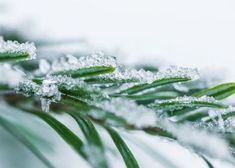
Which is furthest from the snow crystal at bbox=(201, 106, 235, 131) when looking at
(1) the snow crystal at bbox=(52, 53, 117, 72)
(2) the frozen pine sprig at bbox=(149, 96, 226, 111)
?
(1) the snow crystal at bbox=(52, 53, 117, 72)

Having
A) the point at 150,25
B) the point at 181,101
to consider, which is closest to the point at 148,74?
the point at 181,101

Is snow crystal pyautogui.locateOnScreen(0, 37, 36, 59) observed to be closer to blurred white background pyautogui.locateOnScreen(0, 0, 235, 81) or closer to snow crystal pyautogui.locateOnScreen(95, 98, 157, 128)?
snow crystal pyautogui.locateOnScreen(95, 98, 157, 128)

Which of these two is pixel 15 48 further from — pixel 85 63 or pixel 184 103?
pixel 184 103

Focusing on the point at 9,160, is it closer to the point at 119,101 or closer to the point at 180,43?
the point at 119,101

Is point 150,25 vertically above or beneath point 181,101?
above

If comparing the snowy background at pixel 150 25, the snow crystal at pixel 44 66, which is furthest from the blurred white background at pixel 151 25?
the snow crystal at pixel 44 66

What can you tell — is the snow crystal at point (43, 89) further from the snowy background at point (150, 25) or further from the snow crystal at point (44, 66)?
the snowy background at point (150, 25)
